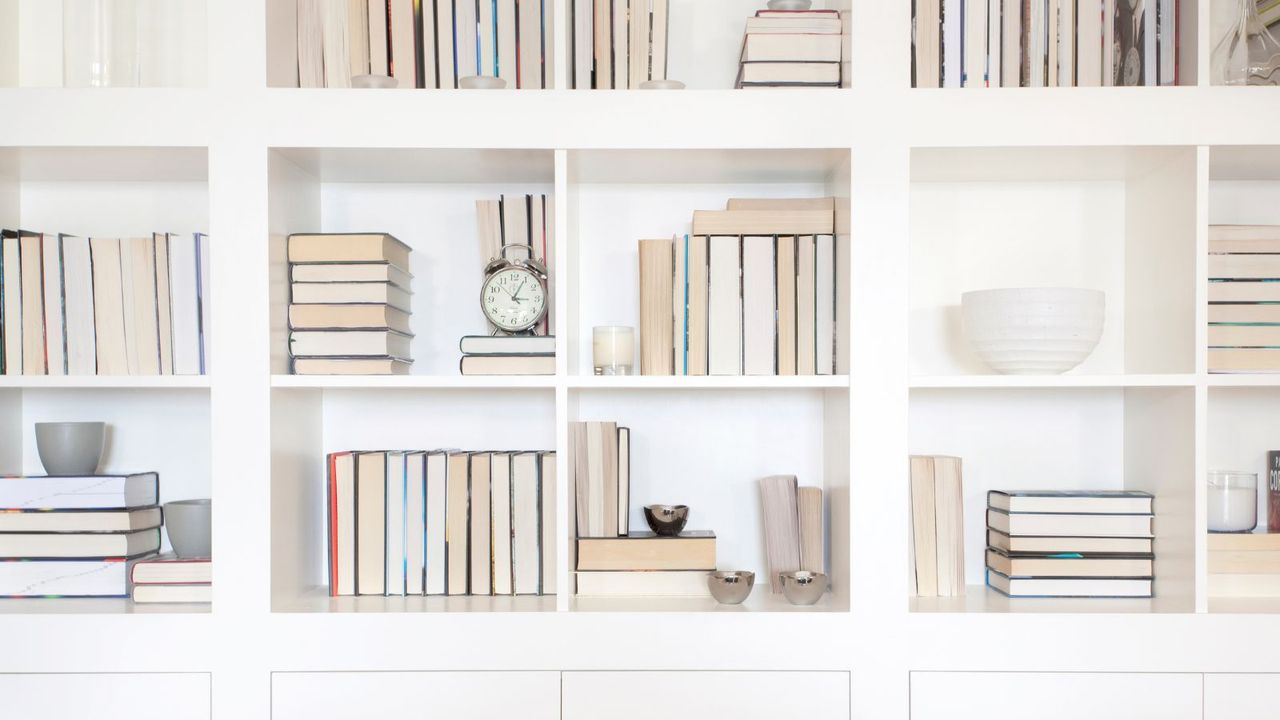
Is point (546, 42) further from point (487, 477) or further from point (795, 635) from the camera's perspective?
point (795, 635)

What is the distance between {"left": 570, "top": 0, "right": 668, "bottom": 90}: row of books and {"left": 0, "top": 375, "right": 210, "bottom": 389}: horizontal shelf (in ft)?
3.07

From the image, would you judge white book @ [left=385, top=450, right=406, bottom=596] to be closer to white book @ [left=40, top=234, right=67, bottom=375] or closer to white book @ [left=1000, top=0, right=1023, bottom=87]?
white book @ [left=40, top=234, right=67, bottom=375]

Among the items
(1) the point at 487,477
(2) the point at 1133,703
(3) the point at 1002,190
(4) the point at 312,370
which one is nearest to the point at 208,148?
(4) the point at 312,370

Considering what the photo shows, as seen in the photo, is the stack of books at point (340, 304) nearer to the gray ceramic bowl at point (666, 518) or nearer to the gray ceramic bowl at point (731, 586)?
the gray ceramic bowl at point (666, 518)

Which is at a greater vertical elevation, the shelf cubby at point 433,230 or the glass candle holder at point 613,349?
the shelf cubby at point 433,230

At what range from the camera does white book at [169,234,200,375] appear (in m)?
1.93

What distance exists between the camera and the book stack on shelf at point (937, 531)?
1.98 metres

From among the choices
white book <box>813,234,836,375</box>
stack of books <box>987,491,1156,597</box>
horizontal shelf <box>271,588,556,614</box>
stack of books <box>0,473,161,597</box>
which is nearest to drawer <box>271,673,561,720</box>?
horizontal shelf <box>271,588,556,614</box>

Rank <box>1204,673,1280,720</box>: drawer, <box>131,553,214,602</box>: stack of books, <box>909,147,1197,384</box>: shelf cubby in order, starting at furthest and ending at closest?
<box>909,147,1197,384</box>: shelf cubby < <box>131,553,214,602</box>: stack of books < <box>1204,673,1280,720</box>: drawer

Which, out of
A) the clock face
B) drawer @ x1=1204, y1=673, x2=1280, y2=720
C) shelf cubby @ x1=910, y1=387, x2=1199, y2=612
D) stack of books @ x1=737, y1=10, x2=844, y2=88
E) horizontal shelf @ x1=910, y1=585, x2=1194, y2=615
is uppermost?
stack of books @ x1=737, y1=10, x2=844, y2=88

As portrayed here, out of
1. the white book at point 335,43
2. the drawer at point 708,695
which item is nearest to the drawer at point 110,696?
the drawer at point 708,695

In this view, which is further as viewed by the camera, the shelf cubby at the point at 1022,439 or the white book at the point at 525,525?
the shelf cubby at the point at 1022,439

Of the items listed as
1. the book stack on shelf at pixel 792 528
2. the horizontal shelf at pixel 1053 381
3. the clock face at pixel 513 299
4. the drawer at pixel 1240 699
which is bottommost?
the drawer at pixel 1240 699

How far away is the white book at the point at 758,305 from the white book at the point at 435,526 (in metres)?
0.65
